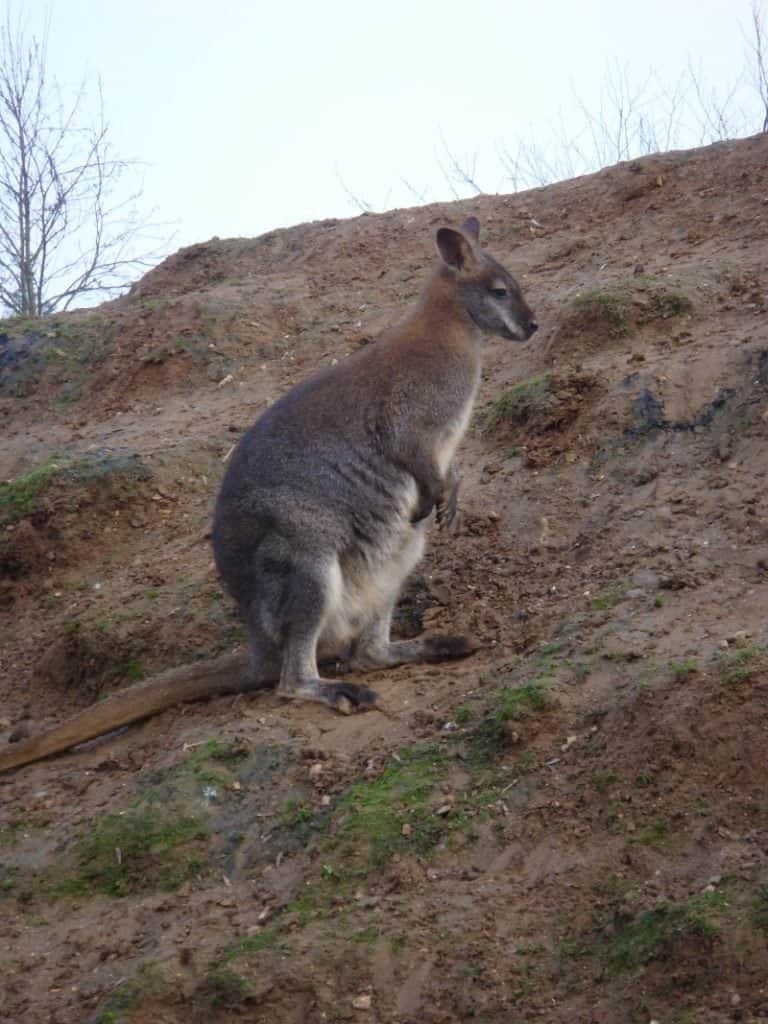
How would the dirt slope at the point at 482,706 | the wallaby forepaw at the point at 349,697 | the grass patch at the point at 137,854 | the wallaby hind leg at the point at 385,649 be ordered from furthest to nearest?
the wallaby hind leg at the point at 385,649, the wallaby forepaw at the point at 349,697, the grass patch at the point at 137,854, the dirt slope at the point at 482,706

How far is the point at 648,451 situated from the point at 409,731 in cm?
238

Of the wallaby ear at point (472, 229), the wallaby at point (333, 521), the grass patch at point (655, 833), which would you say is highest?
the wallaby ear at point (472, 229)

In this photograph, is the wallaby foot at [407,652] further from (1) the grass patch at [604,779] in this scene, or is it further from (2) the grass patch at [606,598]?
(1) the grass patch at [604,779]

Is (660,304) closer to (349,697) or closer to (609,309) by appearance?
(609,309)

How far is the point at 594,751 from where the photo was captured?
571 centimetres

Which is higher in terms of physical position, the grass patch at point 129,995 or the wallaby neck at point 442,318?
the wallaby neck at point 442,318

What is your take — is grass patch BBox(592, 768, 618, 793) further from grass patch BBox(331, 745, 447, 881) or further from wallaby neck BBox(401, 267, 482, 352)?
wallaby neck BBox(401, 267, 482, 352)

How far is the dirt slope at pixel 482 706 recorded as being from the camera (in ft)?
16.5

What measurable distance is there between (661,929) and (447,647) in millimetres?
2743

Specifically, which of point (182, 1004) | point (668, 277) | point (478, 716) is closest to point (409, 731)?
point (478, 716)

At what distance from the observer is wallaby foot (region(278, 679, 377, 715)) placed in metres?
6.86

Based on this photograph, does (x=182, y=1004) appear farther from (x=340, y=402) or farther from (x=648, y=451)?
(x=648, y=451)

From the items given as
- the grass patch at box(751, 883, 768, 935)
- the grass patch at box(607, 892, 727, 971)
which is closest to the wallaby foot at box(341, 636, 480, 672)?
the grass patch at box(607, 892, 727, 971)

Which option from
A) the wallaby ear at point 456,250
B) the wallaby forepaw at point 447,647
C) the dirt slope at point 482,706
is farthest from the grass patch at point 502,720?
the wallaby ear at point 456,250
